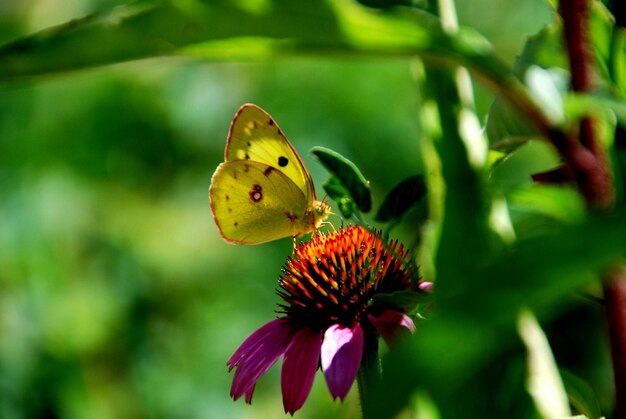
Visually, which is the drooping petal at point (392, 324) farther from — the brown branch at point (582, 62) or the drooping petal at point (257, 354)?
the brown branch at point (582, 62)

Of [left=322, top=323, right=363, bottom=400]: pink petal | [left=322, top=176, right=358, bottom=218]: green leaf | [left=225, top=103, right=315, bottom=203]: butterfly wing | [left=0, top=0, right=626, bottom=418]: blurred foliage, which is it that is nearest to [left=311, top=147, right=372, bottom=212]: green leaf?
[left=322, top=176, right=358, bottom=218]: green leaf

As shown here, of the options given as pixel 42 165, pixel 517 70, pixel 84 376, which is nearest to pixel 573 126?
pixel 517 70

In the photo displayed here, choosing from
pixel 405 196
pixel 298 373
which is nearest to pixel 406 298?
pixel 405 196

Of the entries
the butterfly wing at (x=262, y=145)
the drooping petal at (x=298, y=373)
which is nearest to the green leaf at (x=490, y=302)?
the drooping petal at (x=298, y=373)

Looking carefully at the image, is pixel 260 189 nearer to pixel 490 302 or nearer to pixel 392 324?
pixel 392 324

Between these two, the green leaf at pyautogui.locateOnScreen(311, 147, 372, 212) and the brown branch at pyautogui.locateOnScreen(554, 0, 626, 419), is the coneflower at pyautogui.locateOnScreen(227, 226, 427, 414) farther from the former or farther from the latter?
the brown branch at pyautogui.locateOnScreen(554, 0, 626, 419)

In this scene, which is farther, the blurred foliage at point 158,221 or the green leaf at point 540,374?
the blurred foliage at point 158,221

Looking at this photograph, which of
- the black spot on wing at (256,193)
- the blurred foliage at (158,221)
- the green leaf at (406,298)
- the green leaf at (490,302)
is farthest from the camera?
the blurred foliage at (158,221)
